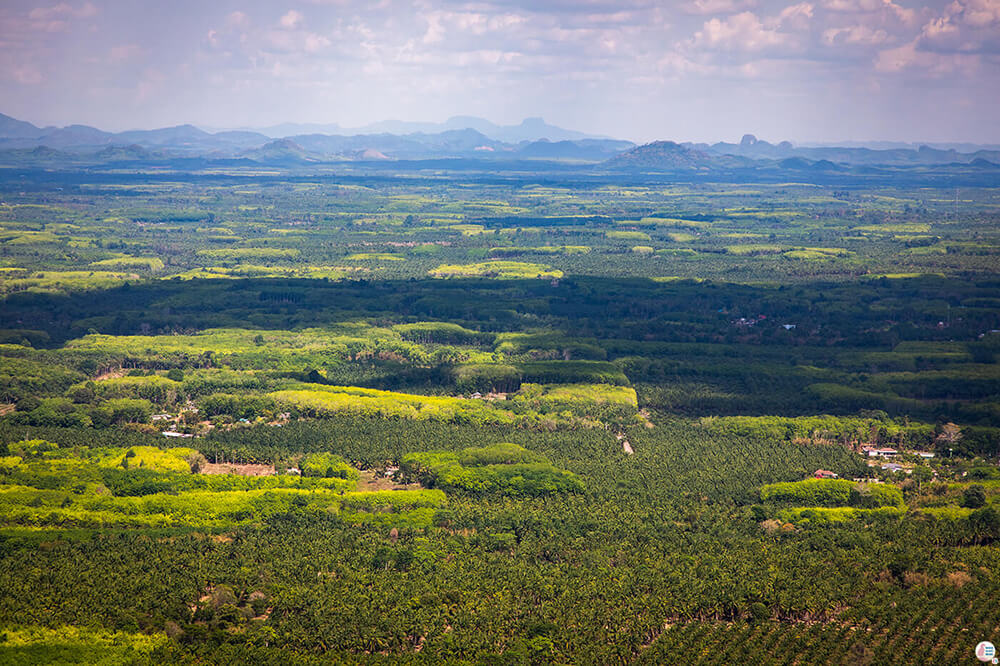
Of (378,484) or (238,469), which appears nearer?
(378,484)

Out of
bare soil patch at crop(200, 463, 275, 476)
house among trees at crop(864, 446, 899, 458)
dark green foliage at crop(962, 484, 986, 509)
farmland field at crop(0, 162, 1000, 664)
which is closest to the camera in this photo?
farmland field at crop(0, 162, 1000, 664)

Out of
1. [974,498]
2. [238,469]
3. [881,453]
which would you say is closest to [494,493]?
[238,469]

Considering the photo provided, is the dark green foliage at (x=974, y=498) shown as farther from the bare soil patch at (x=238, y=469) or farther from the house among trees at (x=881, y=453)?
the bare soil patch at (x=238, y=469)

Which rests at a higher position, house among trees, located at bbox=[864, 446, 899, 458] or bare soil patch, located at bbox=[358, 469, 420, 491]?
house among trees, located at bbox=[864, 446, 899, 458]

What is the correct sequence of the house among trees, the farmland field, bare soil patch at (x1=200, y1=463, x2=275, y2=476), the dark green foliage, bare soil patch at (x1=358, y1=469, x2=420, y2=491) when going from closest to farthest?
the farmland field
the dark green foliage
bare soil patch at (x1=358, y1=469, x2=420, y2=491)
bare soil patch at (x1=200, y1=463, x2=275, y2=476)
the house among trees

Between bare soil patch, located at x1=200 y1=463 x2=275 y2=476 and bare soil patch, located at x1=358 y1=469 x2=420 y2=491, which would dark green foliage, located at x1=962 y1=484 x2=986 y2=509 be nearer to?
bare soil patch, located at x1=358 y1=469 x2=420 y2=491

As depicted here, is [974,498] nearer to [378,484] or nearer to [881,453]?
[881,453]

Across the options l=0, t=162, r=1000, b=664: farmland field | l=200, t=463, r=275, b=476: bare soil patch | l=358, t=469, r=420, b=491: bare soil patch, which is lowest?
l=200, t=463, r=275, b=476: bare soil patch

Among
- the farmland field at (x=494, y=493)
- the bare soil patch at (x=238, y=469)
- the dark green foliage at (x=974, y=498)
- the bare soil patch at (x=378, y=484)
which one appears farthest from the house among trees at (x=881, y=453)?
the bare soil patch at (x=238, y=469)

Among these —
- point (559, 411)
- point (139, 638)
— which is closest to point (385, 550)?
point (139, 638)

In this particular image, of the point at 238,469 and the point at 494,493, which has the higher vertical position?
the point at 494,493

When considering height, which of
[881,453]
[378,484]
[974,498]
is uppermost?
[974,498]

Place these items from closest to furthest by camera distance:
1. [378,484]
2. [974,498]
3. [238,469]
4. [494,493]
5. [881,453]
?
[974,498], [494,493], [378,484], [238,469], [881,453]

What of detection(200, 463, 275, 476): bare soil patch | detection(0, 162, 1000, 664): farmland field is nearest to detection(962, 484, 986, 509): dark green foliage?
detection(0, 162, 1000, 664): farmland field
